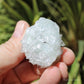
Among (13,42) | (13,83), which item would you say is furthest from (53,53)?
(13,83)

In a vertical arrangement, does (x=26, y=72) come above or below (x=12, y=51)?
below

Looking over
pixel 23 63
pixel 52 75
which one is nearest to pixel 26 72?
pixel 23 63

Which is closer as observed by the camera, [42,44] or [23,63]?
[42,44]

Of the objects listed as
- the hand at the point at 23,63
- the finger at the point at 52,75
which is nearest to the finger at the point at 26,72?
the hand at the point at 23,63

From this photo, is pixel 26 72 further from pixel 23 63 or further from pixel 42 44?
pixel 42 44

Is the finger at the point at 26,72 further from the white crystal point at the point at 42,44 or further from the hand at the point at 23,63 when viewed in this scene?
the white crystal point at the point at 42,44

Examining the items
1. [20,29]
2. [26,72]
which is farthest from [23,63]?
[20,29]

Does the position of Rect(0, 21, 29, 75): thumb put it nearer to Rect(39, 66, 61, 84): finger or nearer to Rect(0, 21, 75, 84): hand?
Rect(0, 21, 75, 84): hand
